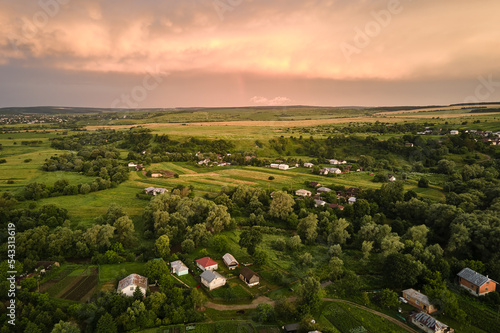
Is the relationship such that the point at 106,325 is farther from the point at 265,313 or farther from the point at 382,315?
the point at 382,315

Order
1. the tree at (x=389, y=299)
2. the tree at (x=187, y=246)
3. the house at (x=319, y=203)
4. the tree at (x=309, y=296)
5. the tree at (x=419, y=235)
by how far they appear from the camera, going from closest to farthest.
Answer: the tree at (x=309, y=296) < the tree at (x=389, y=299) < the tree at (x=419, y=235) < the tree at (x=187, y=246) < the house at (x=319, y=203)

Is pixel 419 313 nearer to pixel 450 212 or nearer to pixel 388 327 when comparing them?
pixel 388 327

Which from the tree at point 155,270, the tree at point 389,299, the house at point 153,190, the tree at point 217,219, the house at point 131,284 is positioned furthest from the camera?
the house at point 153,190

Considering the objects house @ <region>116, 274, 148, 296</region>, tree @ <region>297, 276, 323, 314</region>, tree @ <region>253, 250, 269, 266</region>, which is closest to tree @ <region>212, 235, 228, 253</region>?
tree @ <region>253, 250, 269, 266</region>

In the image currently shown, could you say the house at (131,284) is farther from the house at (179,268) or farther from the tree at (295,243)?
the tree at (295,243)

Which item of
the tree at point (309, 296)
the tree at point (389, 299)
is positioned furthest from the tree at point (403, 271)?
the tree at point (309, 296)
